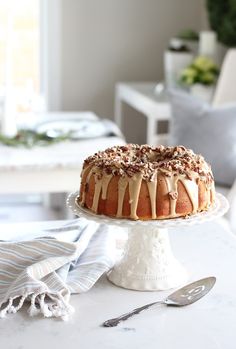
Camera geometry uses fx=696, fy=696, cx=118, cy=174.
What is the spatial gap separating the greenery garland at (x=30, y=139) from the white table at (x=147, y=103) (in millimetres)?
638

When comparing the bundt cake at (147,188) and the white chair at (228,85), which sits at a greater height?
the bundt cake at (147,188)

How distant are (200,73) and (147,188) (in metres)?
2.46

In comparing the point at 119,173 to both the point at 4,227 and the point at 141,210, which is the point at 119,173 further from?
the point at 4,227

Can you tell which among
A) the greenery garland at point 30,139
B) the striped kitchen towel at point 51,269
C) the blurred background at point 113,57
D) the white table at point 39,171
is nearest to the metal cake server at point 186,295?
the striped kitchen towel at point 51,269

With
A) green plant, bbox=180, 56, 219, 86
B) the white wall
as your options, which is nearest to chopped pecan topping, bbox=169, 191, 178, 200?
green plant, bbox=180, 56, 219, 86

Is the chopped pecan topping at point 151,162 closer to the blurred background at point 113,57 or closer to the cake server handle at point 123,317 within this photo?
the cake server handle at point 123,317

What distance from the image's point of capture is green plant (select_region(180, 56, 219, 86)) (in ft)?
11.9

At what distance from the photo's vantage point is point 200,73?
12.0 ft

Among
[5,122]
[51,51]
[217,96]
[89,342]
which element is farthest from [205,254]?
[51,51]

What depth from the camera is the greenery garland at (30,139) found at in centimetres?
255

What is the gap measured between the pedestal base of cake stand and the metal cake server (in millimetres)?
39

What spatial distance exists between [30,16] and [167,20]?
0.85 metres

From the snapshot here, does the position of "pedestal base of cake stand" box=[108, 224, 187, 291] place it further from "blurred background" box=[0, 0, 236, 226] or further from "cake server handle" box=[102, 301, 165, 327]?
"blurred background" box=[0, 0, 236, 226]

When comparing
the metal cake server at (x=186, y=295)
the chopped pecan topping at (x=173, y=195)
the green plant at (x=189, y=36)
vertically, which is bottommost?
the metal cake server at (x=186, y=295)
